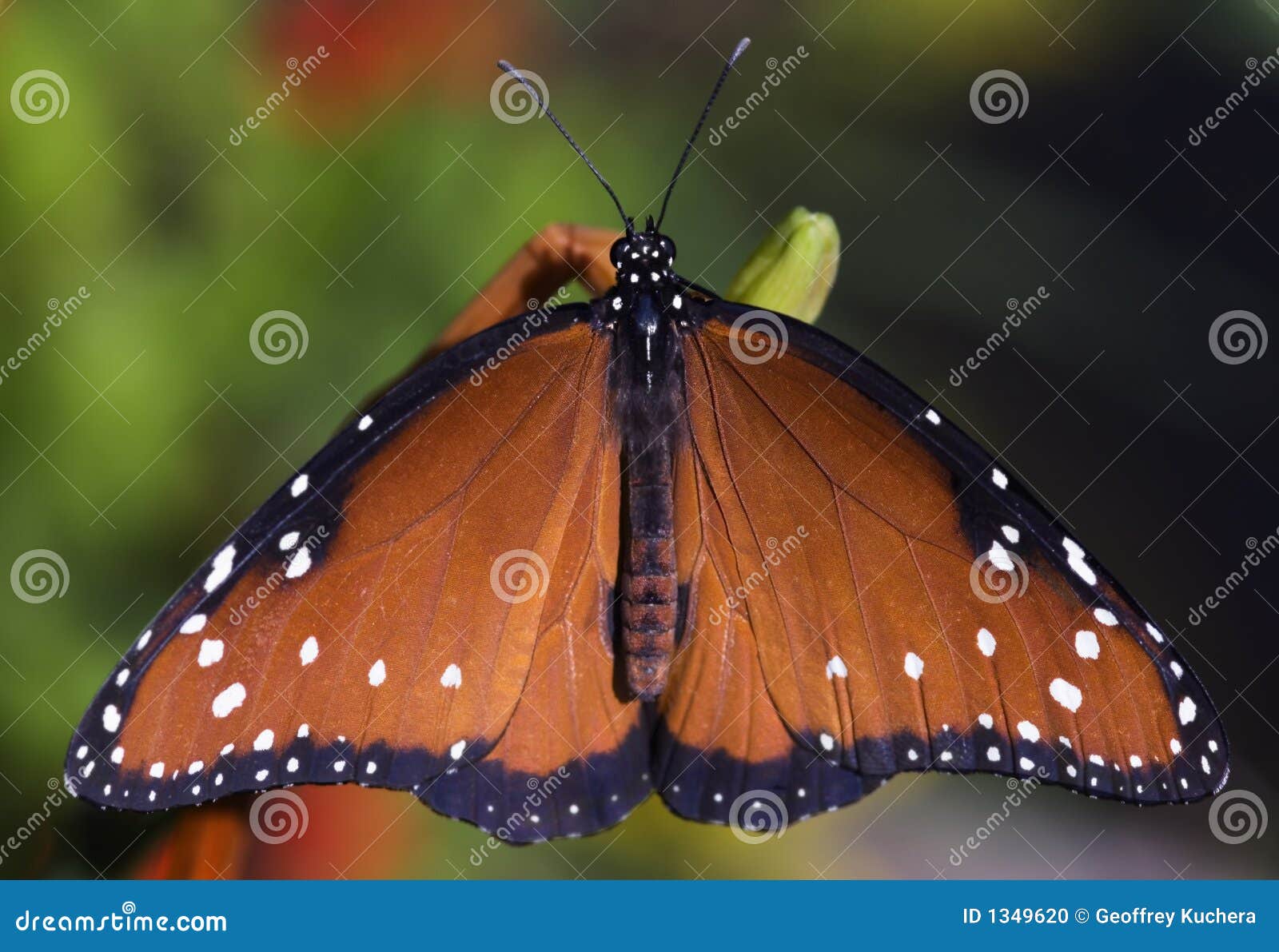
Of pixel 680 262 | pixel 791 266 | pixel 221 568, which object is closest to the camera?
pixel 221 568

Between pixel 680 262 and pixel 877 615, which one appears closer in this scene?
pixel 877 615

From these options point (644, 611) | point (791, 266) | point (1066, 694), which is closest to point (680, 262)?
point (791, 266)

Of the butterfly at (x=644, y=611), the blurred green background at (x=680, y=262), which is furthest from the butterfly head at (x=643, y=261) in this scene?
the blurred green background at (x=680, y=262)

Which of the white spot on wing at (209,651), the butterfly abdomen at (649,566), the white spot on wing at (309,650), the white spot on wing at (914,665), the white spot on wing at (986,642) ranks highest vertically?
the white spot on wing at (986,642)

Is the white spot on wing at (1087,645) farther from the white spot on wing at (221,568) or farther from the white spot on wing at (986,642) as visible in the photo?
the white spot on wing at (221,568)

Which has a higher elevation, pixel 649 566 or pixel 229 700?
pixel 649 566

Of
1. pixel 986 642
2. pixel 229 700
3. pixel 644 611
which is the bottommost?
pixel 229 700

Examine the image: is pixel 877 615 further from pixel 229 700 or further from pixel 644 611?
pixel 229 700

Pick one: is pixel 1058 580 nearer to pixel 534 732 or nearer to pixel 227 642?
pixel 534 732
